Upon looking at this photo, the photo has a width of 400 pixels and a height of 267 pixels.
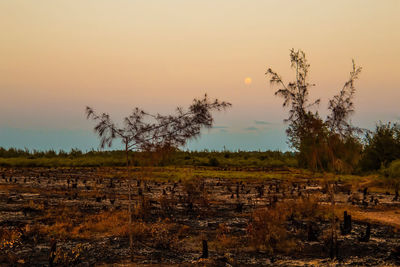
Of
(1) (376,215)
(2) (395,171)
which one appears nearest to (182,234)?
(1) (376,215)

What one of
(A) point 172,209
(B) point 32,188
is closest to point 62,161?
(B) point 32,188

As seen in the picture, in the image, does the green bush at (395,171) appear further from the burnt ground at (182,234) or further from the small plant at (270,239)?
the small plant at (270,239)

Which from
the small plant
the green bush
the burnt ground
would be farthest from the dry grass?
the green bush

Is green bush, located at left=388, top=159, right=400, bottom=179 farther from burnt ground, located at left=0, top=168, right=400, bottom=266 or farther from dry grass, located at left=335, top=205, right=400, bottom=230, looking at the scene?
dry grass, located at left=335, top=205, right=400, bottom=230

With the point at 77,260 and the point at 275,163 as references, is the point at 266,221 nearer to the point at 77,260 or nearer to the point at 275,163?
the point at 77,260

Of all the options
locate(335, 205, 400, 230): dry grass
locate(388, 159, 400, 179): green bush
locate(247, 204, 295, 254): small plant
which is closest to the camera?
locate(247, 204, 295, 254): small plant

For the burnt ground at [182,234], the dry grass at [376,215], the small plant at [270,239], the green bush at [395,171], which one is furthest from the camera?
the green bush at [395,171]

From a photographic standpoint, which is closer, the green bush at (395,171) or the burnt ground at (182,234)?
the burnt ground at (182,234)

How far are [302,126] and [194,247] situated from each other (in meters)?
5.05

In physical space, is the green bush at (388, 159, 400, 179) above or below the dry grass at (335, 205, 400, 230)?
Result: above

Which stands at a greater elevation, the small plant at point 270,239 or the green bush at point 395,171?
the green bush at point 395,171

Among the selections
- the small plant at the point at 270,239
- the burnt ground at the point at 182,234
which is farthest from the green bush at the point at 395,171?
the small plant at the point at 270,239

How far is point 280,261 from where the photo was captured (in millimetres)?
10211

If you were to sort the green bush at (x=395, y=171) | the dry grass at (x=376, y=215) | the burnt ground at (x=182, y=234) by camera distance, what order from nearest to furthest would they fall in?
the burnt ground at (x=182, y=234), the dry grass at (x=376, y=215), the green bush at (x=395, y=171)
